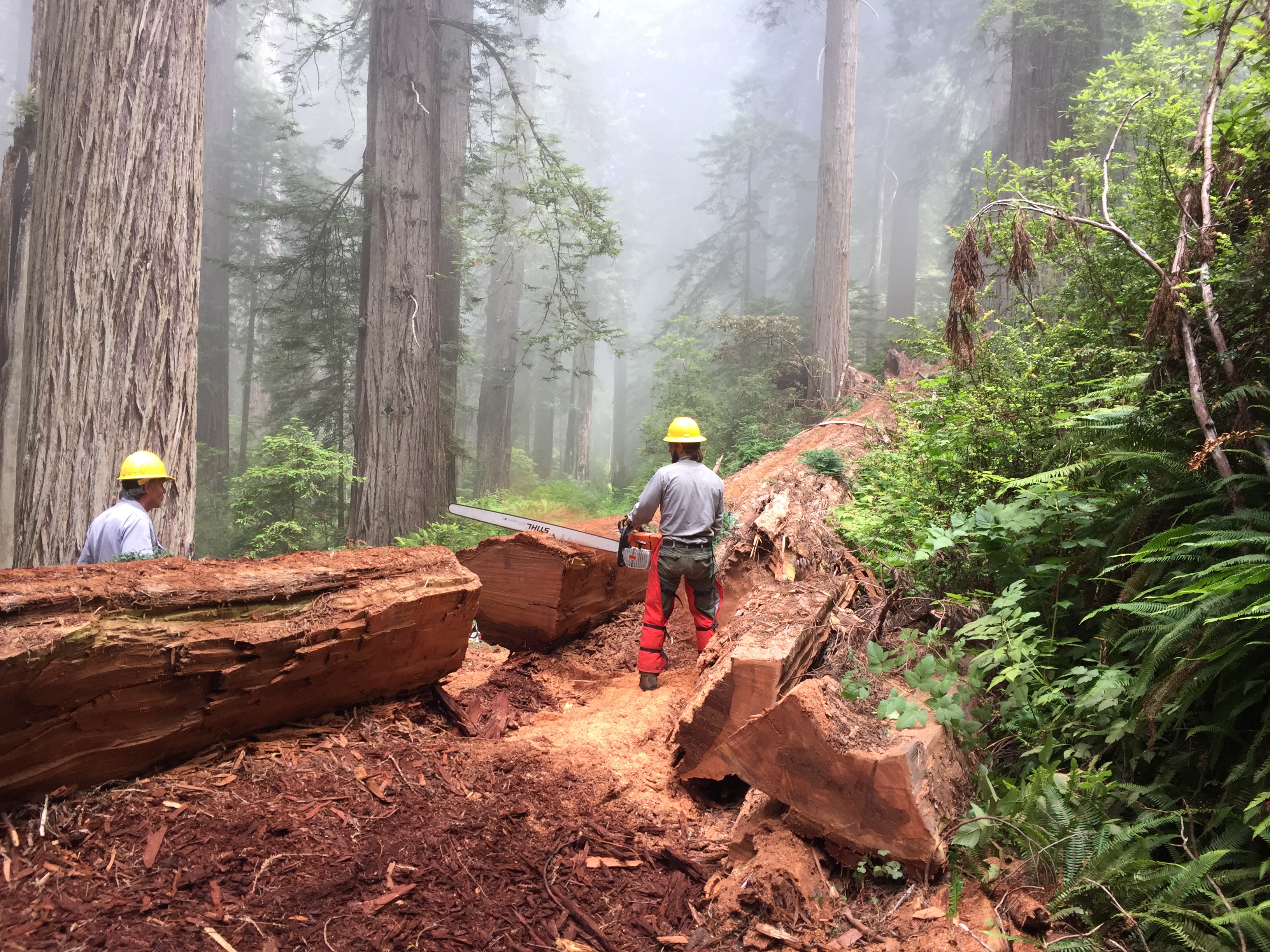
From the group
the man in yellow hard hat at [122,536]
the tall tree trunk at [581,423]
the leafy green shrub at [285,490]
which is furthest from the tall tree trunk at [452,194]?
the tall tree trunk at [581,423]

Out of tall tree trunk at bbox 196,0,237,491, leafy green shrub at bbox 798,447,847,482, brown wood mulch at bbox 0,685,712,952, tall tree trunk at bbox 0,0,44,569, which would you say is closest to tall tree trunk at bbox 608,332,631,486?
tall tree trunk at bbox 196,0,237,491

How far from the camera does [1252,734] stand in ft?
8.50

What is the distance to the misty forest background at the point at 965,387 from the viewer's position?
8.43 feet

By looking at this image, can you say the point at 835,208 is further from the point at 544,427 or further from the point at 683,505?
the point at 544,427

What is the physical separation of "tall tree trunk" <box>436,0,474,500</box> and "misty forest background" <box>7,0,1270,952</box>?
0.09 m

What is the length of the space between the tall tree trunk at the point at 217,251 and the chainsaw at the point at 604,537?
11.5 meters

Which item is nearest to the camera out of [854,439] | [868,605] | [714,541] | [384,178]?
[868,605]

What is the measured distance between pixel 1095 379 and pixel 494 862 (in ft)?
13.5

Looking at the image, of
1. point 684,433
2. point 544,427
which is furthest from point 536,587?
point 544,427

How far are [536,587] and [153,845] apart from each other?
11.1 feet

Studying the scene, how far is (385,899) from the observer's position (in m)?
2.66

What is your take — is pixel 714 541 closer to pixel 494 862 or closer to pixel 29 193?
pixel 494 862

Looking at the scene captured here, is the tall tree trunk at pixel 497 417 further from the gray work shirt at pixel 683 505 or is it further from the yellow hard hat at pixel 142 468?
the yellow hard hat at pixel 142 468

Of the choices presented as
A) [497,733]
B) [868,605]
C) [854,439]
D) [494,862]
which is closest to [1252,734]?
[868,605]
